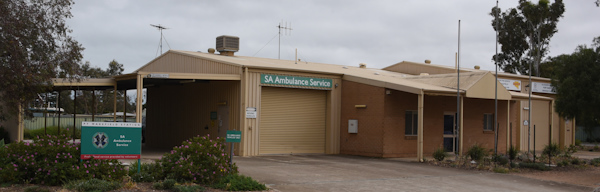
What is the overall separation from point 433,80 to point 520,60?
3066 centimetres

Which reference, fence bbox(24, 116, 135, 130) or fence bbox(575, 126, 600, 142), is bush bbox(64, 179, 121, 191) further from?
fence bbox(575, 126, 600, 142)

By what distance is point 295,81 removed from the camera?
69.9ft

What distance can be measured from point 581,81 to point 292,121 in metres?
10.3

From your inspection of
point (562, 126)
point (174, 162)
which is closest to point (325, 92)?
point (174, 162)

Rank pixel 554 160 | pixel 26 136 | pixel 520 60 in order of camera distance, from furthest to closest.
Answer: pixel 520 60
pixel 26 136
pixel 554 160

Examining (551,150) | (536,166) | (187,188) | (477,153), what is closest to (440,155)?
(477,153)

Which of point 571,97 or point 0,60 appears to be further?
point 571,97

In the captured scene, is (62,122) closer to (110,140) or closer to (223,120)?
(223,120)

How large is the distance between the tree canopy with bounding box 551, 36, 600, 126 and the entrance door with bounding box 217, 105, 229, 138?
40.3 ft

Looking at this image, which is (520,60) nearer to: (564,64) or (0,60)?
(564,64)

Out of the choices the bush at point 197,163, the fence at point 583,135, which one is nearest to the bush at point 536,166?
the bush at point 197,163

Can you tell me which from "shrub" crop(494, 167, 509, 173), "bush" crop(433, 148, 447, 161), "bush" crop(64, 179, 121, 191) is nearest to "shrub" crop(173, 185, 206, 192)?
"bush" crop(64, 179, 121, 191)

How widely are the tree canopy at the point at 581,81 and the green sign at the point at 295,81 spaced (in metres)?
8.67

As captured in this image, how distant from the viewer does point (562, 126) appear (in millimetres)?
31875
